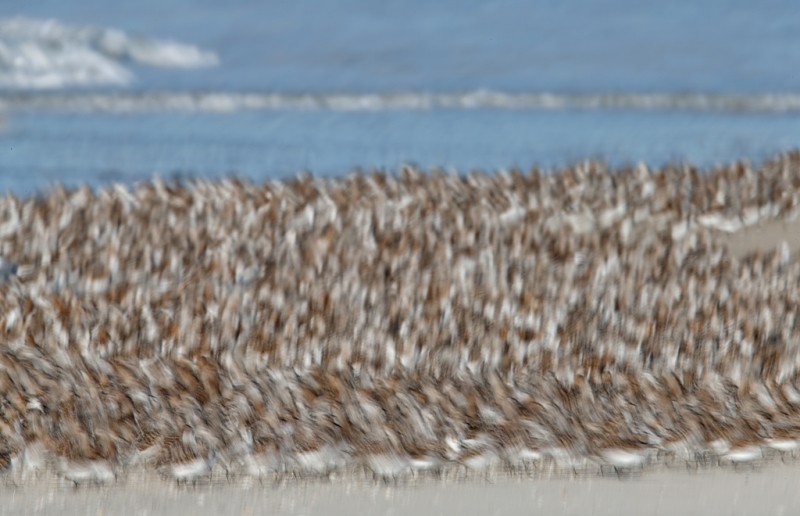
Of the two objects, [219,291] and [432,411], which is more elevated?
[219,291]

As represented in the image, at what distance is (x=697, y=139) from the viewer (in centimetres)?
188

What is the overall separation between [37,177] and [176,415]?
62 centimetres

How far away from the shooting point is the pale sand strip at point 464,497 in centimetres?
183

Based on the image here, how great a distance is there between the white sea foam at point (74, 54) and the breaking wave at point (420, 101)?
0.05m

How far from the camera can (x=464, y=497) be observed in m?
1.88

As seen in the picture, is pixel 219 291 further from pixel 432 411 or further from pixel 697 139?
pixel 697 139

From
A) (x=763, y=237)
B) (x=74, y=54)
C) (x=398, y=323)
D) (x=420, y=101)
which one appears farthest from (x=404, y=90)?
(x=763, y=237)

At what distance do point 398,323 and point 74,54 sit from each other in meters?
0.93

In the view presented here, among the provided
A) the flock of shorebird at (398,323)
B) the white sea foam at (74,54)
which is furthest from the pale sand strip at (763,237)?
the white sea foam at (74,54)

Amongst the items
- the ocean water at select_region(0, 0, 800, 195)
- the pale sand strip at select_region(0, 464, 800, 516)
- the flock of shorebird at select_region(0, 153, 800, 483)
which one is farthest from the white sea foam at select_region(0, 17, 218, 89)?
the pale sand strip at select_region(0, 464, 800, 516)

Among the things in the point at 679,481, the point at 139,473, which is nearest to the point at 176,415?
the point at 139,473

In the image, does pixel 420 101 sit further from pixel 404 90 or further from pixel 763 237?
pixel 763 237

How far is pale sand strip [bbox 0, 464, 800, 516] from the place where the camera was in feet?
6.02

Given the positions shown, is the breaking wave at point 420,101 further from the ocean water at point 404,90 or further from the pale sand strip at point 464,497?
the pale sand strip at point 464,497
